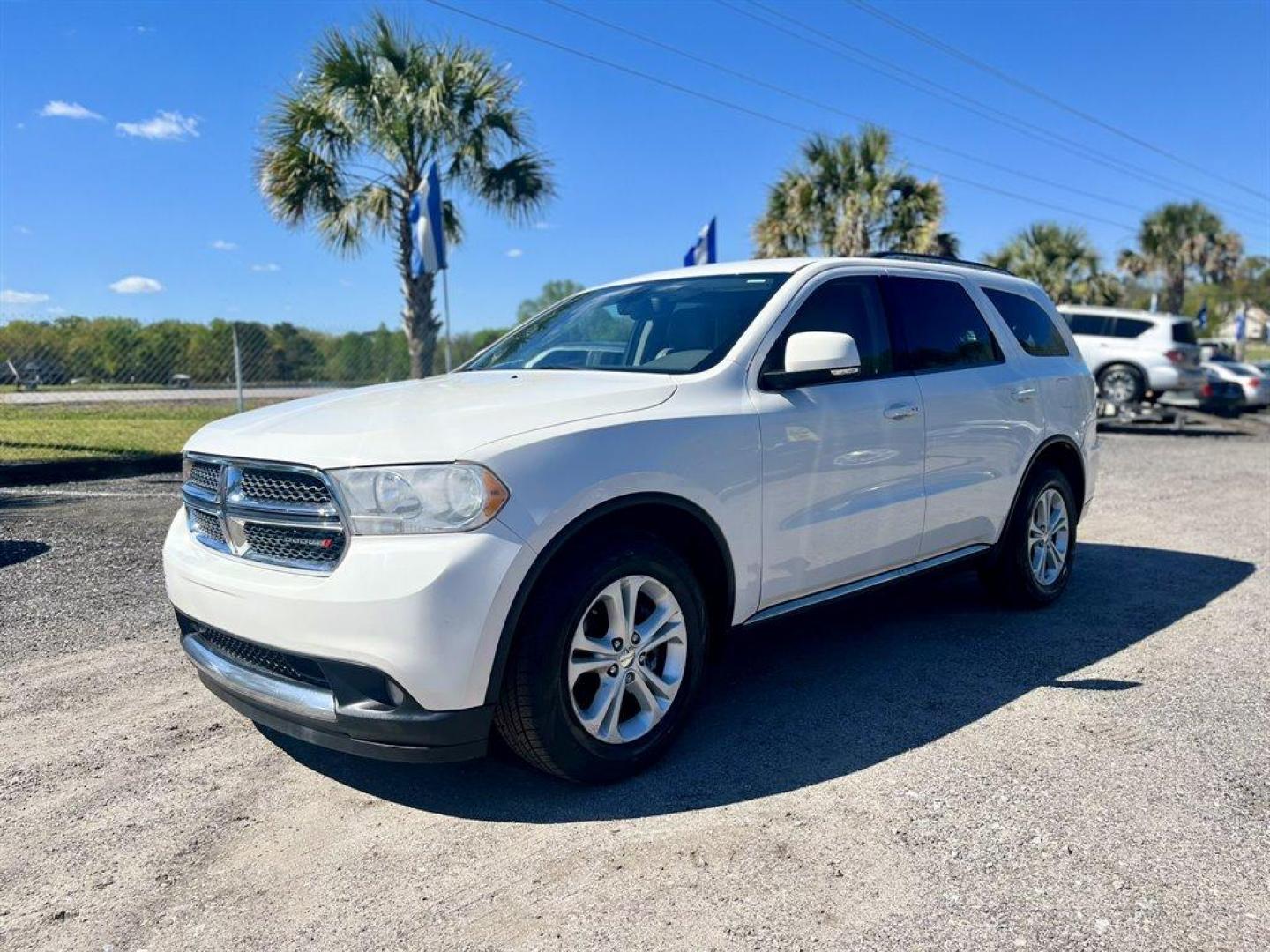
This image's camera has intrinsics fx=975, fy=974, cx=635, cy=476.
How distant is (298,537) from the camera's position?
9.66 feet

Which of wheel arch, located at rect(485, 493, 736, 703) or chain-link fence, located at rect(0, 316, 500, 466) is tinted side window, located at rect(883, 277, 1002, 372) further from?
chain-link fence, located at rect(0, 316, 500, 466)

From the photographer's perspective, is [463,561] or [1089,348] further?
[1089,348]

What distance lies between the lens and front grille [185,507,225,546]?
3236 mm

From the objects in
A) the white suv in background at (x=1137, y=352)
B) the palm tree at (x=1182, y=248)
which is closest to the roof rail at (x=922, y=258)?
the white suv in background at (x=1137, y=352)

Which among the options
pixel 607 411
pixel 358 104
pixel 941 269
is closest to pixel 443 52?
pixel 358 104

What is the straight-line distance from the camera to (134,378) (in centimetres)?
1259

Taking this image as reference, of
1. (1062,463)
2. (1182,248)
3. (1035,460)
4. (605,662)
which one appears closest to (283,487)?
(605,662)

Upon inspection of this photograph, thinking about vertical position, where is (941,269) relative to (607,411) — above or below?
above

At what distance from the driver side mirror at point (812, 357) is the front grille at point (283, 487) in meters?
1.67

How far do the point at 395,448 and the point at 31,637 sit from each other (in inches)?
121

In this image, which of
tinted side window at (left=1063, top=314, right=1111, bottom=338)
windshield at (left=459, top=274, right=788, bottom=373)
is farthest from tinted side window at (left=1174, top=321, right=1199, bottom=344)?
windshield at (left=459, top=274, right=788, bottom=373)

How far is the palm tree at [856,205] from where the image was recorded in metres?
21.6

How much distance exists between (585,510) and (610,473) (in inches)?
5.9

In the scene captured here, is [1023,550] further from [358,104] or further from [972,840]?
[358,104]
